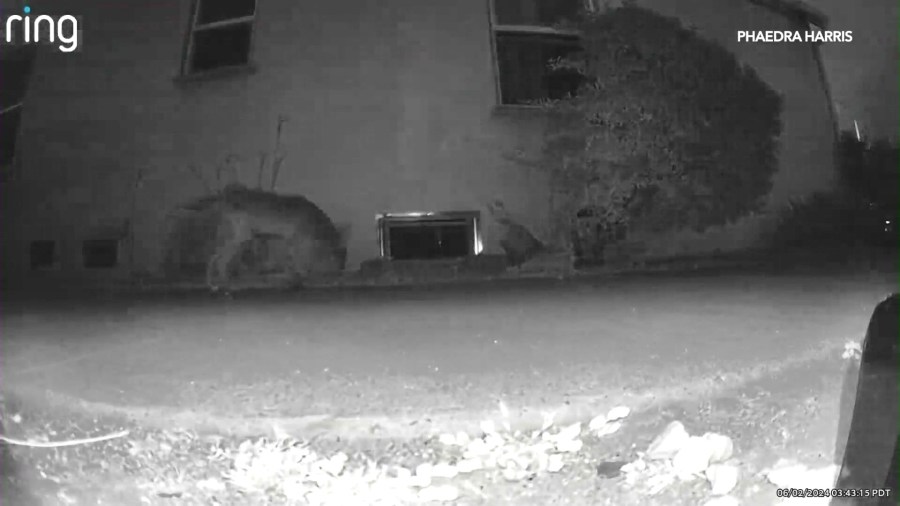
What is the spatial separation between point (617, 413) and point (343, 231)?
19.9 inches

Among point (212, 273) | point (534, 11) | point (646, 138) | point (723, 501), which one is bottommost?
point (723, 501)

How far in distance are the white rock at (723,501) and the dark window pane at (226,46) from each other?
1007 millimetres

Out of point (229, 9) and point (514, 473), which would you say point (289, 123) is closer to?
point (229, 9)

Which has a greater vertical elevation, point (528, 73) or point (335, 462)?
point (528, 73)

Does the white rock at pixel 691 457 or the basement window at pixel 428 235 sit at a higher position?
the basement window at pixel 428 235

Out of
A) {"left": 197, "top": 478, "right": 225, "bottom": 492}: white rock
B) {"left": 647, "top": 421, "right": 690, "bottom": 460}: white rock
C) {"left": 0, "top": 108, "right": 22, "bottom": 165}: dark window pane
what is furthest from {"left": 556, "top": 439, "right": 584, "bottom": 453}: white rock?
{"left": 0, "top": 108, "right": 22, "bottom": 165}: dark window pane

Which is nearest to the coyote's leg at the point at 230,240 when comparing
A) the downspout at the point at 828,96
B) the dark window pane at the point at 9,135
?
the dark window pane at the point at 9,135

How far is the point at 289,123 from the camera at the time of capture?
3.02ft

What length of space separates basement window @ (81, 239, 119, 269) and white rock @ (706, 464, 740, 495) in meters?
0.99

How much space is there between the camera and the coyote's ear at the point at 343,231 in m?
0.91

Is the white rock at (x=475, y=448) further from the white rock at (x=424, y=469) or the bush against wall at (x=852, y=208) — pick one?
the bush against wall at (x=852, y=208)

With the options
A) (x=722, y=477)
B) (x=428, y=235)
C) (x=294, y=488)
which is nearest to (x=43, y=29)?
(x=428, y=235)

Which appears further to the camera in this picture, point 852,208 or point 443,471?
point 852,208

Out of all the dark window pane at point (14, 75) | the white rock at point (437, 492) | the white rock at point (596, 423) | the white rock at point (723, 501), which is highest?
the dark window pane at point (14, 75)
